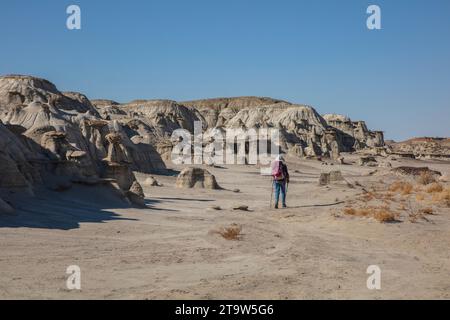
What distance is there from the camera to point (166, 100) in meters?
120

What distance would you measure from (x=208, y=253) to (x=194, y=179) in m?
16.4

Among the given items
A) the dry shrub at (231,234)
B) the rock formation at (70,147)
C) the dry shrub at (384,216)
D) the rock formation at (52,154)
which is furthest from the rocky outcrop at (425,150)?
the dry shrub at (231,234)

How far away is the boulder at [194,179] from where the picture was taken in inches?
966

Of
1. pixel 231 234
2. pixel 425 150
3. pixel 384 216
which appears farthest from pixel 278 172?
pixel 425 150

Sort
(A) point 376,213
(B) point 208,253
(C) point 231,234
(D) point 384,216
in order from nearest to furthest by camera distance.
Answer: (B) point 208,253 < (C) point 231,234 < (D) point 384,216 < (A) point 376,213

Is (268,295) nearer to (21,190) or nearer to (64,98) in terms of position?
(21,190)

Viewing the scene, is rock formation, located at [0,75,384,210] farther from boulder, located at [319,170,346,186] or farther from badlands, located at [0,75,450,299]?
boulder, located at [319,170,346,186]

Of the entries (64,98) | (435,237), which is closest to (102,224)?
(435,237)

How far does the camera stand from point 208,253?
27.9 feet

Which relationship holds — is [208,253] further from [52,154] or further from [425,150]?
[425,150]

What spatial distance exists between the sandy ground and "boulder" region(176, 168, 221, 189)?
34.0 feet

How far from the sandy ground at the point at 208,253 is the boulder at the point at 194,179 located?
1036cm

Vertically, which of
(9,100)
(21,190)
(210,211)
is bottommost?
(210,211)
